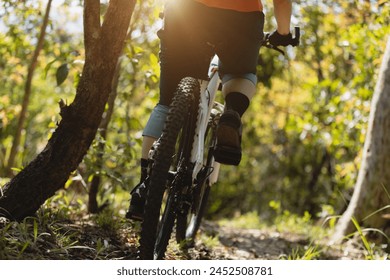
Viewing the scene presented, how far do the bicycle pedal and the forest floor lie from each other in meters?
0.68

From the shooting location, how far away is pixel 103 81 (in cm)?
259

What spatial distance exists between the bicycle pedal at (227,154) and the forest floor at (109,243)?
0.68 m

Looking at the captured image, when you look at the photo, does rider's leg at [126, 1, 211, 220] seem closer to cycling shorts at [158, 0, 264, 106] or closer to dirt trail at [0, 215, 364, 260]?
cycling shorts at [158, 0, 264, 106]

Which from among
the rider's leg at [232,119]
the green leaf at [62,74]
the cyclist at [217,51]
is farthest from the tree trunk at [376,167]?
the green leaf at [62,74]

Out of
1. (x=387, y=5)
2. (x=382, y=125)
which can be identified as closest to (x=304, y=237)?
(x=382, y=125)

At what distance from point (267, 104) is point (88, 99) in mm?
7047

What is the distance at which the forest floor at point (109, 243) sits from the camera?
7.34 ft

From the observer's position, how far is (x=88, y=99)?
8.45ft

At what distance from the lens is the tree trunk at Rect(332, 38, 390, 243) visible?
3.71 m

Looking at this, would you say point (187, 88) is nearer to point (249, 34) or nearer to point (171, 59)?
point (171, 59)

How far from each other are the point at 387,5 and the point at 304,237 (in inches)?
84.2

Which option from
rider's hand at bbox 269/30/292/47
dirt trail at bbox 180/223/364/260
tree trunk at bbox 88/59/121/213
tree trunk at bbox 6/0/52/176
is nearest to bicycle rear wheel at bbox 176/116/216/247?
dirt trail at bbox 180/223/364/260

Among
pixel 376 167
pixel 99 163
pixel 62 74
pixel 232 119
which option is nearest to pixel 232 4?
pixel 232 119
